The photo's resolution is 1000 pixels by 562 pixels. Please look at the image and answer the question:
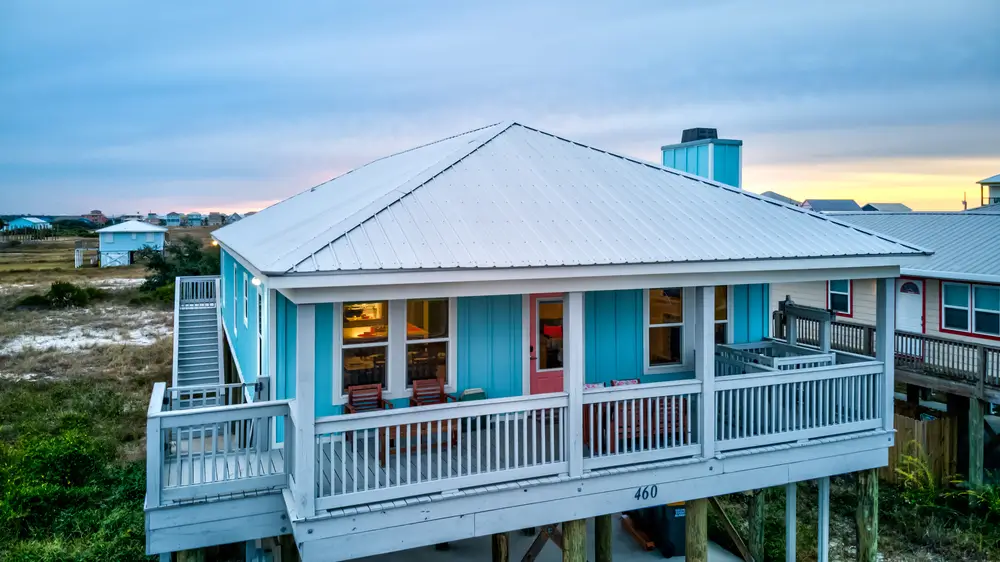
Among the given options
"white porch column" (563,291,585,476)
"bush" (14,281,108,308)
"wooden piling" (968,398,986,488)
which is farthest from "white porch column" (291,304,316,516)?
"bush" (14,281,108,308)

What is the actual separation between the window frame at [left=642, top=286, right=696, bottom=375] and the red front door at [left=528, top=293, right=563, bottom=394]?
1.37 m

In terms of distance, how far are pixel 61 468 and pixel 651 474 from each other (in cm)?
1535

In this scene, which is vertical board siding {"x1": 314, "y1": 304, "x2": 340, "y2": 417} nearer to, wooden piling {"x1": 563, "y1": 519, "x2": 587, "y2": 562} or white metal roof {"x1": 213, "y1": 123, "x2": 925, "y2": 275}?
white metal roof {"x1": 213, "y1": 123, "x2": 925, "y2": 275}

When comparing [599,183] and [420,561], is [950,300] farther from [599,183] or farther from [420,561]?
Result: [420,561]

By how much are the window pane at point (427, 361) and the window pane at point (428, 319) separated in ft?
0.46

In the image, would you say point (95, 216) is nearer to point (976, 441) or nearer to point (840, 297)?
point (840, 297)

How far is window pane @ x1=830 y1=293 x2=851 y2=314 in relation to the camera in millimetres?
23359

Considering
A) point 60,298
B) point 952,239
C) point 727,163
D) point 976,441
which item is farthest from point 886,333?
point 60,298

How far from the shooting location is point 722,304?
11648 mm

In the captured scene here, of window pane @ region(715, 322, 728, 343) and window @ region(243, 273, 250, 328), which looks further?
window @ region(243, 273, 250, 328)

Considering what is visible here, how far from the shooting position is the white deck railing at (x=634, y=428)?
8398 mm

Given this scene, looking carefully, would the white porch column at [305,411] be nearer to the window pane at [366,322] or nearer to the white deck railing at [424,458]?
the white deck railing at [424,458]

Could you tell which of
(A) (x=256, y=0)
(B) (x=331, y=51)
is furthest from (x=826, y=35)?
(A) (x=256, y=0)

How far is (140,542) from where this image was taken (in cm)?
1399
